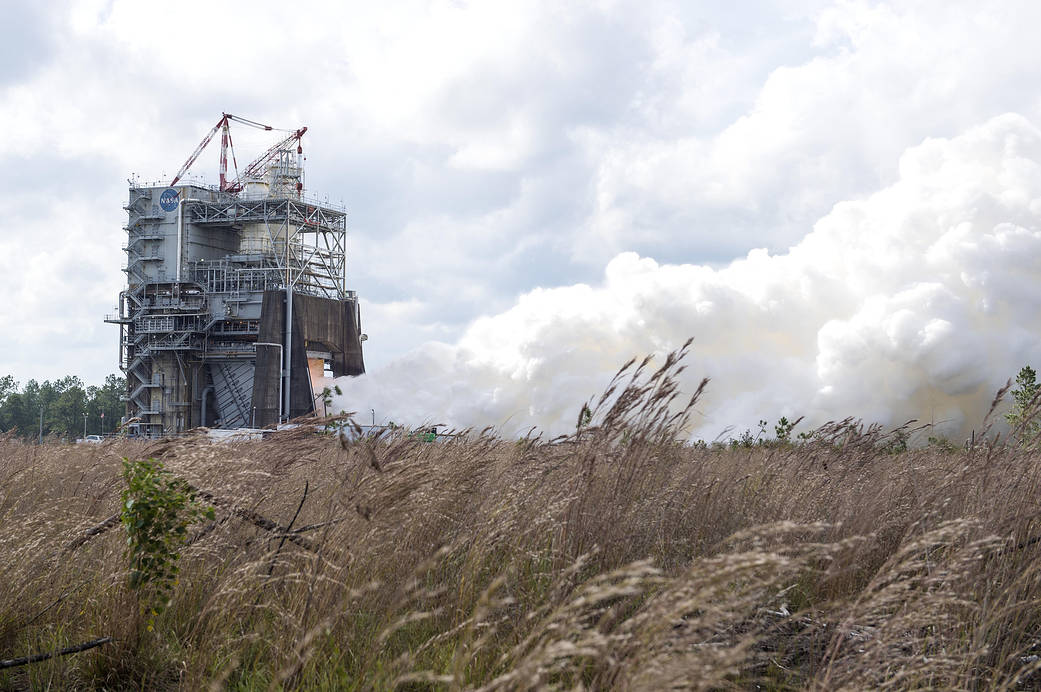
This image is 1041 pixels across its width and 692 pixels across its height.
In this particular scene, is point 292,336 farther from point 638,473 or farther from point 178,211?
point 638,473

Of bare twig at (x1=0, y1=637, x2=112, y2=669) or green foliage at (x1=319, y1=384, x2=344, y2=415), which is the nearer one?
bare twig at (x1=0, y1=637, x2=112, y2=669)

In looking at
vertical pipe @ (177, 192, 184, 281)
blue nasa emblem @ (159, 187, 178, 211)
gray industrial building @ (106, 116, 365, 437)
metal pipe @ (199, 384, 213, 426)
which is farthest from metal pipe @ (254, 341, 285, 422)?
blue nasa emblem @ (159, 187, 178, 211)

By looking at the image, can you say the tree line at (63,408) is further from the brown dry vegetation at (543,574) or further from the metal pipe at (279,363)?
the brown dry vegetation at (543,574)

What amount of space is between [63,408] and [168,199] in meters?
54.0

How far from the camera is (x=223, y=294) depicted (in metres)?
58.5

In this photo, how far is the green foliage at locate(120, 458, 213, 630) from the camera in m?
4.45

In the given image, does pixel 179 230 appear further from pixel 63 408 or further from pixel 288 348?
pixel 63 408

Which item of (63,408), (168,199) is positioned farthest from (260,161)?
(63,408)

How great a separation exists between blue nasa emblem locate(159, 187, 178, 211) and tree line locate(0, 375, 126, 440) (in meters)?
41.2

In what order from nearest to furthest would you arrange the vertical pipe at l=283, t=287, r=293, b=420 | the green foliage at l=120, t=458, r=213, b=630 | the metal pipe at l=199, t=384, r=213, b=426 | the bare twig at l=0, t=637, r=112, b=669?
the bare twig at l=0, t=637, r=112, b=669, the green foliage at l=120, t=458, r=213, b=630, the vertical pipe at l=283, t=287, r=293, b=420, the metal pipe at l=199, t=384, r=213, b=426

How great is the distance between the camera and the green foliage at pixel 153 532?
4449 mm

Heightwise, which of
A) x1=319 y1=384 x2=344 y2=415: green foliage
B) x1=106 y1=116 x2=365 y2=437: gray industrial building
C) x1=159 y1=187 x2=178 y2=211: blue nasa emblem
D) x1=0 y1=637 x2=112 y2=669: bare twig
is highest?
x1=159 y1=187 x2=178 y2=211: blue nasa emblem

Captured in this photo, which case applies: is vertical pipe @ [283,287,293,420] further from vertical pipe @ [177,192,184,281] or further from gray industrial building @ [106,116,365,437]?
vertical pipe @ [177,192,184,281]

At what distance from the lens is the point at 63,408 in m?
101
